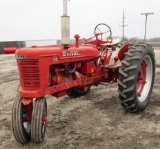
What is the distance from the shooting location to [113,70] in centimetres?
560

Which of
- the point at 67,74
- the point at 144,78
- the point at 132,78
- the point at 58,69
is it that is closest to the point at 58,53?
the point at 58,69

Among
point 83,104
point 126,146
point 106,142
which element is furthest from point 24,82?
point 83,104

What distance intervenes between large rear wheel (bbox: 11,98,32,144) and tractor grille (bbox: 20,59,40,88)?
11.4 inches

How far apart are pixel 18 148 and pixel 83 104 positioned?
87.7 inches

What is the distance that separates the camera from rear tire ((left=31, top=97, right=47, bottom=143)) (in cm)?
369

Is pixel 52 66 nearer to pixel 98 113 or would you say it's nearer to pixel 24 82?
pixel 24 82

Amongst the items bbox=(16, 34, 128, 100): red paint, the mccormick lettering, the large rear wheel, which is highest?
the mccormick lettering

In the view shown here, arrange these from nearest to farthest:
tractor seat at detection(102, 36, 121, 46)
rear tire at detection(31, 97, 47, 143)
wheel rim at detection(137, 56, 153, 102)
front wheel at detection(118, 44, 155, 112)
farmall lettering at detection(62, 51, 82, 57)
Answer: rear tire at detection(31, 97, 47, 143)
farmall lettering at detection(62, 51, 82, 57)
front wheel at detection(118, 44, 155, 112)
wheel rim at detection(137, 56, 153, 102)
tractor seat at detection(102, 36, 121, 46)

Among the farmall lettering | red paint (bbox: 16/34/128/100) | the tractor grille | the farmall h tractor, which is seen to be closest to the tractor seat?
the farmall h tractor

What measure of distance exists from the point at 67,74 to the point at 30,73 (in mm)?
892

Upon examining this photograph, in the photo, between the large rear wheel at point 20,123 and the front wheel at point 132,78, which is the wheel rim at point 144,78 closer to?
the front wheel at point 132,78

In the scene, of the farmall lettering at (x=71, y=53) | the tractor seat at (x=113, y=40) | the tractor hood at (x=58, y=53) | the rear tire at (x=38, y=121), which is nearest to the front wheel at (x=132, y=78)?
the tractor hood at (x=58, y=53)

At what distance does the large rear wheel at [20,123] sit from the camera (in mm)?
3789

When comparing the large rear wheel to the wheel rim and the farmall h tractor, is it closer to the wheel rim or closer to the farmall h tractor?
the farmall h tractor
